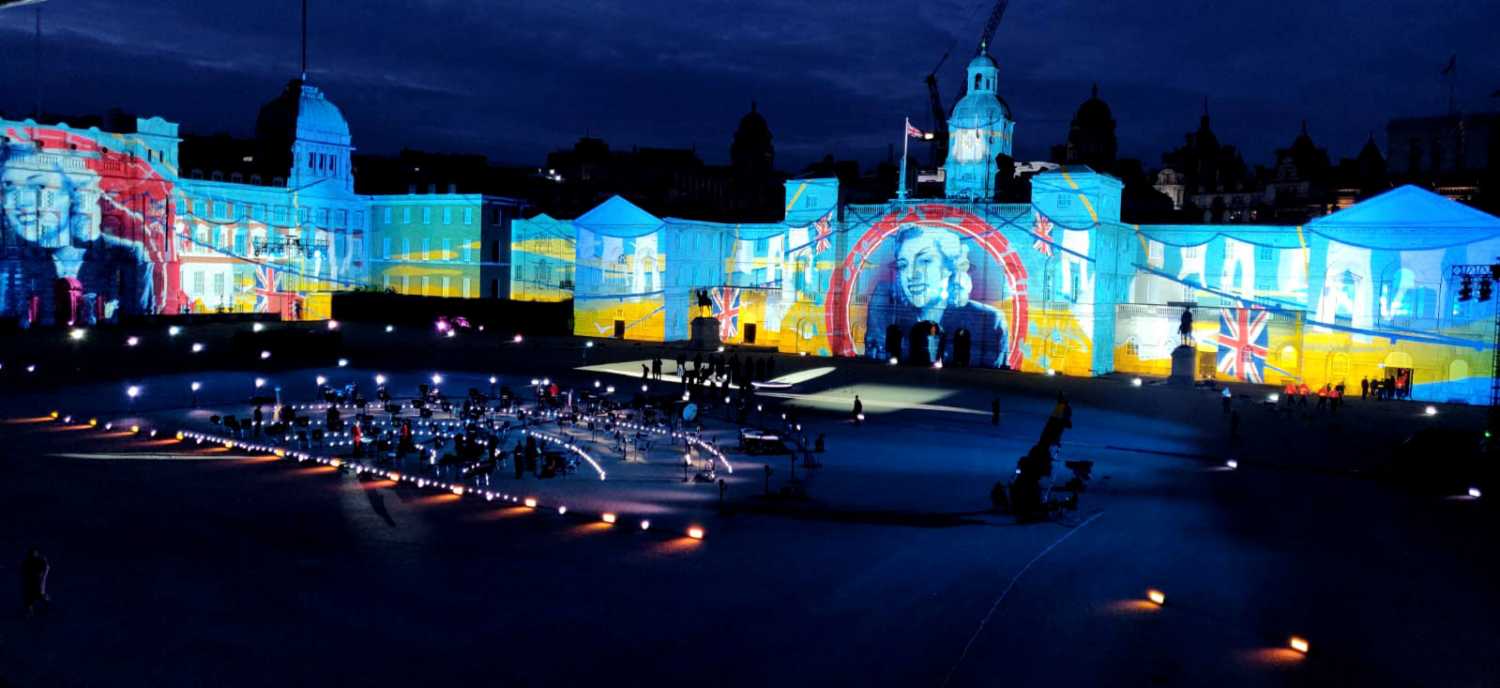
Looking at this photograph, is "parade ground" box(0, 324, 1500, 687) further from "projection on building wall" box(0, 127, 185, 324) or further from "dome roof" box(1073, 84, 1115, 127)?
"dome roof" box(1073, 84, 1115, 127)

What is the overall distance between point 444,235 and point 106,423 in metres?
37.9

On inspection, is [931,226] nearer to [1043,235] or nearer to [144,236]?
[1043,235]

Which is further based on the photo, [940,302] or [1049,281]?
[940,302]

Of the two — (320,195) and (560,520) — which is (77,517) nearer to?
(560,520)

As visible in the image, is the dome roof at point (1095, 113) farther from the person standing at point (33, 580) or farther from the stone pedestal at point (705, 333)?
the person standing at point (33, 580)

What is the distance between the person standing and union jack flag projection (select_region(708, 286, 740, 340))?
43.9 m

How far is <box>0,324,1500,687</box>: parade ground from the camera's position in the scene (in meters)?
14.0

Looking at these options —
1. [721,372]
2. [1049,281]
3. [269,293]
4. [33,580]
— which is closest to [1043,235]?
[1049,281]

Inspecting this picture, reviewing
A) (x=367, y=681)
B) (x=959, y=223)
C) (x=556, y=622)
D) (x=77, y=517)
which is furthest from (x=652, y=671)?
(x=959, y=223)

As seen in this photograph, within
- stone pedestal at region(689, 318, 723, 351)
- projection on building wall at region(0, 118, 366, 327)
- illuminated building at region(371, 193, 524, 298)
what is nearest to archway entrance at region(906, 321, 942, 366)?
stone pedestal at region(689, 318, 723, 351)

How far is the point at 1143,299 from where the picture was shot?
48969 mm

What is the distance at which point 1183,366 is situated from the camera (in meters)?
44.0

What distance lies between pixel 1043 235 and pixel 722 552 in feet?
106

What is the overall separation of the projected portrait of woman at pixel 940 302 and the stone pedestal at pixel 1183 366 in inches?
300
